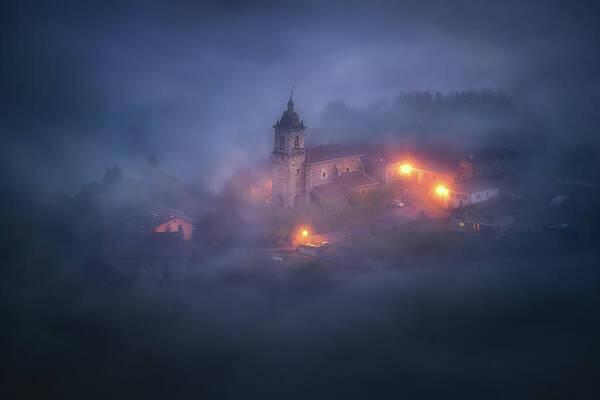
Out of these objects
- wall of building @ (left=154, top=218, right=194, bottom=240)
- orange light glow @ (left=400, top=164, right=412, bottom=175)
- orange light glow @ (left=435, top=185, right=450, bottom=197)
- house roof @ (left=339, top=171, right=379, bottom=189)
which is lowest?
wall of building @ (left=154, top=218, right=194, bottom=240)

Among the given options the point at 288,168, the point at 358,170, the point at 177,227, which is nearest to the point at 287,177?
the point at 288,168

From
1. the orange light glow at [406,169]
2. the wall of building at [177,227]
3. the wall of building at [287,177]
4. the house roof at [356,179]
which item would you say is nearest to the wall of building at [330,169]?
the house roof at [356,179]

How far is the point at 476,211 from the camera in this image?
20.8 m

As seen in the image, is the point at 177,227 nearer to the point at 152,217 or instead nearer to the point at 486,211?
the point at 152,217

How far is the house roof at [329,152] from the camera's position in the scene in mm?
22938

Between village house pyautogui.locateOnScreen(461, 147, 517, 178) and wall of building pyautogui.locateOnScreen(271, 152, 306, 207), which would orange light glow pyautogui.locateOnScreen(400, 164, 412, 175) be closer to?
village house pyautogui.locateOnScreen(461, 147, 517, 178)

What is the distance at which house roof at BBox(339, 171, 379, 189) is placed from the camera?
76.4 ft

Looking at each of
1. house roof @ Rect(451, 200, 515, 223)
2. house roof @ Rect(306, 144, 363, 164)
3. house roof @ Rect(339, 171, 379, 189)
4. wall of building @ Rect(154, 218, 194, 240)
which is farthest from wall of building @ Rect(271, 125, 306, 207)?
house roof @ Rect(451, 200, 515, 223)

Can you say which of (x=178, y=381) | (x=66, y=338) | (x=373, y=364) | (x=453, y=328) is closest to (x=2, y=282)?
(x=66, y=338)

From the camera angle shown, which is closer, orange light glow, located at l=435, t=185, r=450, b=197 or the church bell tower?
the church bell tower

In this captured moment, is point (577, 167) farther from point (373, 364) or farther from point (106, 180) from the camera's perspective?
point (106, 180)

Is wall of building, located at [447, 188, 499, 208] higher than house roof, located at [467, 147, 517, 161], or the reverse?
house roof, located at [467, 147, 517, 161]

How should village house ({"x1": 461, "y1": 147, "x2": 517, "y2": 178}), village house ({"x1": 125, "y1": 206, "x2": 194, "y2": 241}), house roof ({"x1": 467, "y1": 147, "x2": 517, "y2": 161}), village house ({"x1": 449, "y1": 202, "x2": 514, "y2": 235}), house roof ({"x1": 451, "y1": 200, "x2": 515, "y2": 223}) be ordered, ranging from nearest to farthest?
village house ({"x1": 125, "y1": 206, "x2": 194, "y2": 241}), village house ({"x1": 449, "y1": 202, "x2": 514, "y2": 235}), house roof ({"x1": 451, "y1": 200, "x2": 515, "y2": 223}), village house ({"x1": 461, "y1": 147, "x2": 517, "y2": 178}), house roof ({"x1": 467, "y1": 147, "x2": 517, "y2": 161})

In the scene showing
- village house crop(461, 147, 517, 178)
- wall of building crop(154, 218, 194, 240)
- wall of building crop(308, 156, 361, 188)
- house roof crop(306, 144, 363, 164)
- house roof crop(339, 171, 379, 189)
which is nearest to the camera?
wall of building crop(154, 218, 194, 240)
